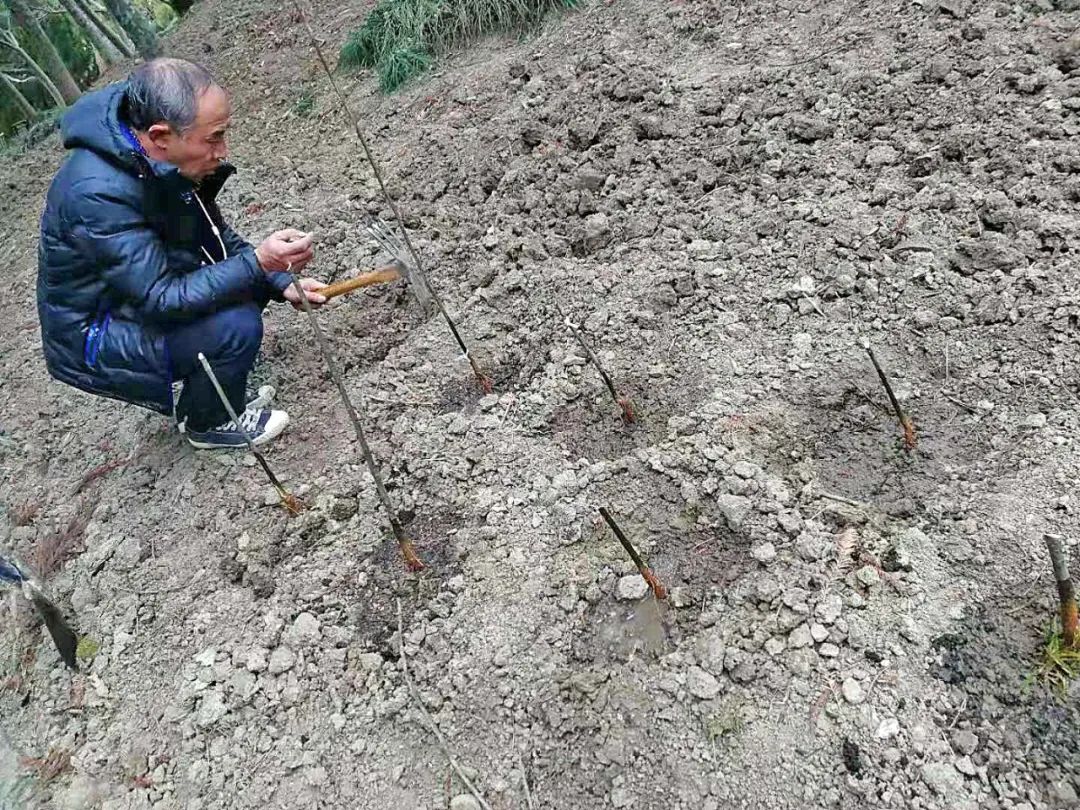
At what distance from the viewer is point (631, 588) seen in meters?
2.21

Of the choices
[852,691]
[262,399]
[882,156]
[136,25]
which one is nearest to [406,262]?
[262,399]

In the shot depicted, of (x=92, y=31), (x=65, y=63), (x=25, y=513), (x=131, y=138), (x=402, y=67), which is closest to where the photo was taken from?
(x=131, y=138)

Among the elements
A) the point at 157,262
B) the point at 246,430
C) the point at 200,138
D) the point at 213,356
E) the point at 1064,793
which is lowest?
the point at 1064,793

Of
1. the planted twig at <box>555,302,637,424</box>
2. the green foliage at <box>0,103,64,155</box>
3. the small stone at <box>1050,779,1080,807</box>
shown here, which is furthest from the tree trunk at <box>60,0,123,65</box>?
the small stone at <box>1050,779,1080,807</box>

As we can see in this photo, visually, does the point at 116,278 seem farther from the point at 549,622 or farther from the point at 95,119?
the point at 549,622

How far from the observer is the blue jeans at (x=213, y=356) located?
2693mm

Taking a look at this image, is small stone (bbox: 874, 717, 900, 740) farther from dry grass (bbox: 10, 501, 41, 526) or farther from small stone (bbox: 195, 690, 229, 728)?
dry grass (bbox: 10, 501, 41, 526)

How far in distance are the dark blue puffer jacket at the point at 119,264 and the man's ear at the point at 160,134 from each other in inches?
2.3

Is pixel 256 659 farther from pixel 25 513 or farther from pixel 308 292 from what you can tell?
pixel 25 513

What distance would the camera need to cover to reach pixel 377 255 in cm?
380

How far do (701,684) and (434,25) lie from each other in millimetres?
4690

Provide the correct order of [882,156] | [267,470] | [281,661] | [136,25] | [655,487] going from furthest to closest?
1. [136,25]
2. [882,156]
3. [267,470]
4. [655,487]
5. [281,661]

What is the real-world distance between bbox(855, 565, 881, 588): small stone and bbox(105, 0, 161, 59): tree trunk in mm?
6060

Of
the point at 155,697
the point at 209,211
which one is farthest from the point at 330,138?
the point at 155,697
